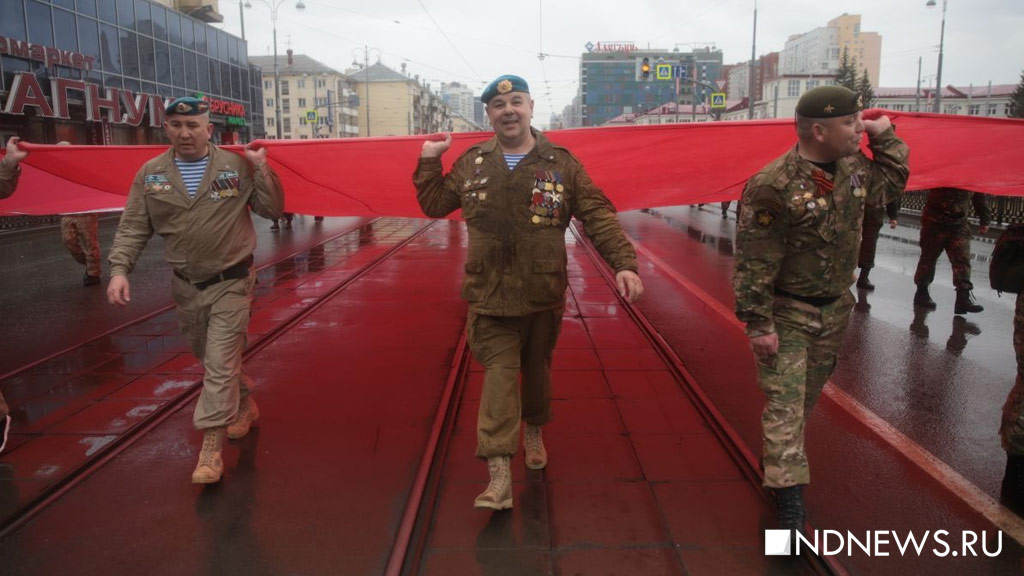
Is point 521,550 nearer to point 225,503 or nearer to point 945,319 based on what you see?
point 225,503

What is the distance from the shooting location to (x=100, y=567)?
9.66 ft

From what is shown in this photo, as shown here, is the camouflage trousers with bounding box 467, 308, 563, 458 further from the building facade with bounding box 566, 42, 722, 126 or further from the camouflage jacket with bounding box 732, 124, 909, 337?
the building facade with bounding box 566, 42, 722, 126

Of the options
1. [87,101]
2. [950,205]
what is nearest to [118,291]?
[950,205]

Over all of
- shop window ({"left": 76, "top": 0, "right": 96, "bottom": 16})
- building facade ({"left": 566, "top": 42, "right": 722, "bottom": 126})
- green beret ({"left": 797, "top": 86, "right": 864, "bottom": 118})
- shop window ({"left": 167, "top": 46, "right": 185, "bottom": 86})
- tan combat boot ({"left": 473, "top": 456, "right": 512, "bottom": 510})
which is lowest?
tan combat boot ({"left": 473, "top": 456, "right": 512, "bottom": 510})

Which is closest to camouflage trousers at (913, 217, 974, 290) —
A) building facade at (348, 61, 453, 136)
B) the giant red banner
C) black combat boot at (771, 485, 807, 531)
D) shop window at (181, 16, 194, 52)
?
the giant red banner

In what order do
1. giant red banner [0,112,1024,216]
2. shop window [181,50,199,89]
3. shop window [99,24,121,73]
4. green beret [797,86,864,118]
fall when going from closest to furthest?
green beret [797,86,864,118] → giant red banner [0,112,1024,216] → shop window [99,24,121,73] → shop window [181,50,199,89]

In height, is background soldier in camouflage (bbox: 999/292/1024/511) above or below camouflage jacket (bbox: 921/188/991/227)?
below

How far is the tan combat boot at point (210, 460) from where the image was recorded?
3.61 meters

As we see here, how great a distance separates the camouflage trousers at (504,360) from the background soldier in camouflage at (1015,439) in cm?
216

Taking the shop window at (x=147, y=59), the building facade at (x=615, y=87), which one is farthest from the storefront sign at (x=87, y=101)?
the building facade at (x=615, y=87)

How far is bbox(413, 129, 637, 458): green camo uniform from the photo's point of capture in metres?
3.34

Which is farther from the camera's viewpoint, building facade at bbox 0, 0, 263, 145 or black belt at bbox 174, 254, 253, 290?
building facade at bbox 0, 0, 263, 145

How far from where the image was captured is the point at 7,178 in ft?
14.4

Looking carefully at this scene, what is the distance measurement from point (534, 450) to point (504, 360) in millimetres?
708
